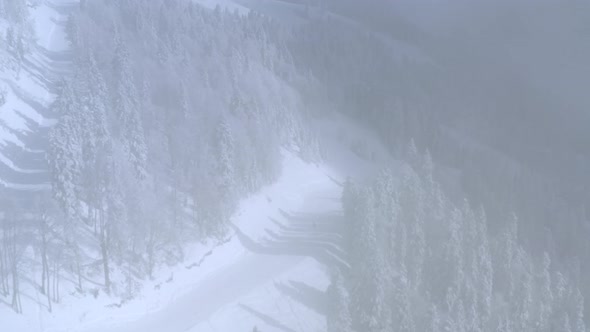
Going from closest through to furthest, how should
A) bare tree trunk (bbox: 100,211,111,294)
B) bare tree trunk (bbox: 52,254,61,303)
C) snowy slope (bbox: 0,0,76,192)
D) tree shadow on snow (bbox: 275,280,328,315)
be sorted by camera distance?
bare tree trunk (bbox: 52,254,61,303) < bare tree trunk (bbox: 100,211,111,294) < tree shadow on snow (bbox: 275,280,328,315) < snowy slope (bbox: 0,0,76,192)

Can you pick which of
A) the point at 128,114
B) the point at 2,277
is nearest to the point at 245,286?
the point at 2,277

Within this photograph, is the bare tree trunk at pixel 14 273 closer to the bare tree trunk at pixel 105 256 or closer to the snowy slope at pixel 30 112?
the bare tree trunk at pixel 105 256

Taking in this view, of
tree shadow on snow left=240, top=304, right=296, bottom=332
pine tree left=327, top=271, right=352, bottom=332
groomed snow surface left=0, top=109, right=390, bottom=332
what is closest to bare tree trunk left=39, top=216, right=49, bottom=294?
groomed snow surface left=0, top=109, right=390, bottom=332

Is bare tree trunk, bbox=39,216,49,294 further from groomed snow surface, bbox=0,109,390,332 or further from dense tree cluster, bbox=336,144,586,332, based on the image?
dense tree cluster, bbox=336,144,586,332

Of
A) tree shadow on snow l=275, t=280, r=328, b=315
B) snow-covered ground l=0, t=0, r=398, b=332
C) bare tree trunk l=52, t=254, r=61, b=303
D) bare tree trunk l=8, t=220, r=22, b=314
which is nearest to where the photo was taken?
bare tree trunk l=8, t=220, r=22, b=314

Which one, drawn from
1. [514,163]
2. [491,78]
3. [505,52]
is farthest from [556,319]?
[505,52]

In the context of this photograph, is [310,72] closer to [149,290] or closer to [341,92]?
[341,92]

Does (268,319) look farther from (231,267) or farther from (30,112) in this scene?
(30,112)
